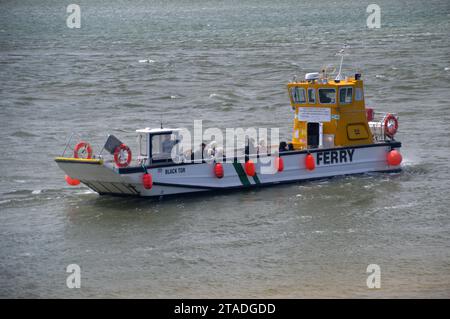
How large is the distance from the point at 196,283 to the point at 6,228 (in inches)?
286

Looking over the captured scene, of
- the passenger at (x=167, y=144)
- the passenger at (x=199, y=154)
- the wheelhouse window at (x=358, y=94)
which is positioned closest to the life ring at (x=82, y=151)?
the passenger at (x=167, y=144)

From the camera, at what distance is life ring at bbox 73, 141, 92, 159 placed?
29.2 metres

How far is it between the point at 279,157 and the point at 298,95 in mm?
2884

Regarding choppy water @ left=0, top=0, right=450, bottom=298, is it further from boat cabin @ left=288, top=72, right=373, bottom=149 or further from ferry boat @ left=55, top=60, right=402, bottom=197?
boat cabin @ left=288, top=72, right=373, bottom=149

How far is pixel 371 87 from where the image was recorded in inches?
2162

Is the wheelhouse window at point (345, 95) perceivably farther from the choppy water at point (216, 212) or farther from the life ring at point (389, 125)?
the choppy water at point (216, 212)

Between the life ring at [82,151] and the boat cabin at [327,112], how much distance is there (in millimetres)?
7791

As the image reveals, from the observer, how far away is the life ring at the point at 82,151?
29156 mm

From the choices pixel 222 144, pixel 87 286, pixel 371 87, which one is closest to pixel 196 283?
pixel 87 286

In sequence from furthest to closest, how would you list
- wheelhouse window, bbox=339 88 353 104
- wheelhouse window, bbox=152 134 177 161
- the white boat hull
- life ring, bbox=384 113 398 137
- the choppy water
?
life ring, bbox=384 113 398 137
wheelhouse window, bbox=339 88 353 104
wheelhouse window, bbox=152 134 177 161
the white boat hull
the choppy water

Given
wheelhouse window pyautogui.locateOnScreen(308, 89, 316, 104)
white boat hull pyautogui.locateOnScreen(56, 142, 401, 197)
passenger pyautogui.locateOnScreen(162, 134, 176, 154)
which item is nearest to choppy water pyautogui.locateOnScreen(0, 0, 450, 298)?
white boat hull pyautogui.locateOnScreen(56, 142, 401, 197)

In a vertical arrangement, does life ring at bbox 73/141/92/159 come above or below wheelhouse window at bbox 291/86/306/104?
below

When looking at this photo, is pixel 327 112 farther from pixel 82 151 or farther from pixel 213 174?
pixel 82 151
